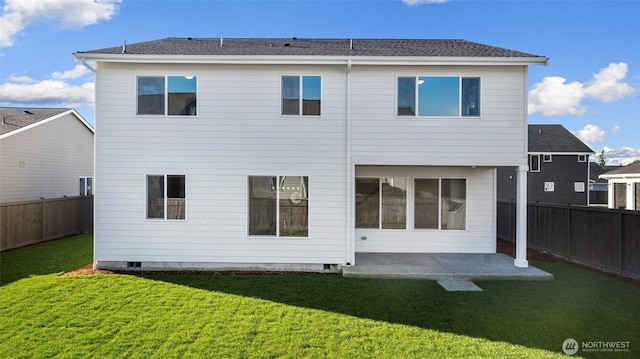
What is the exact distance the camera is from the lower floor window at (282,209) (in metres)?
8.10

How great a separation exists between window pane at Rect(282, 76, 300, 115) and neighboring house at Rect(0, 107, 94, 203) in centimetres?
1207

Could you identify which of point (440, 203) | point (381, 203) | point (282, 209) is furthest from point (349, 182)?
point (440, 203)

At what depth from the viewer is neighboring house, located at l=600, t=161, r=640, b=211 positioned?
1886 cm

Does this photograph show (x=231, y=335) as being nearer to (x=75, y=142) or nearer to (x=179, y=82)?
(x=179, y=82)

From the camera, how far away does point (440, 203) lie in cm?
963

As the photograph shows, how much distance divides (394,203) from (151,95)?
281 inches

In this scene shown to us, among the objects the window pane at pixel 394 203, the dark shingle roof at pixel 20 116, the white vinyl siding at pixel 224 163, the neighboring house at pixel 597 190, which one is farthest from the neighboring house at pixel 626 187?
the dark shingle roof at pixel 20 116

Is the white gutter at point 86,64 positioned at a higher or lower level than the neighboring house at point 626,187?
higher

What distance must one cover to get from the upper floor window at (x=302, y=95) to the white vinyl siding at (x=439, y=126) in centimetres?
92

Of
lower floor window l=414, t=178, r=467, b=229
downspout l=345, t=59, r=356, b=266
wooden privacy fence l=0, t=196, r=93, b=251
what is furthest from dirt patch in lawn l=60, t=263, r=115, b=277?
lower floor window l=414, t=178, r=467, b=229

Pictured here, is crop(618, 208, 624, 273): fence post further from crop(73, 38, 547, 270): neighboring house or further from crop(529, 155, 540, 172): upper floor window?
crop(529, 155, 540, 172): upper floor window

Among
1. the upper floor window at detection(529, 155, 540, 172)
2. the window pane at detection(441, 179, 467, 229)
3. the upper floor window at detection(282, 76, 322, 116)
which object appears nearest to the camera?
the upper floor window at detection(282, 76, 322, 116)

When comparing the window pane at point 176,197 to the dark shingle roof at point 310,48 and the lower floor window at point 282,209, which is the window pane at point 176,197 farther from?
the dark shingle roof at point 310,48

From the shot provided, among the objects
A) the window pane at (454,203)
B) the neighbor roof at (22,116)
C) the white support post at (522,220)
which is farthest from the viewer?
the neighbor roof at (22,116)
